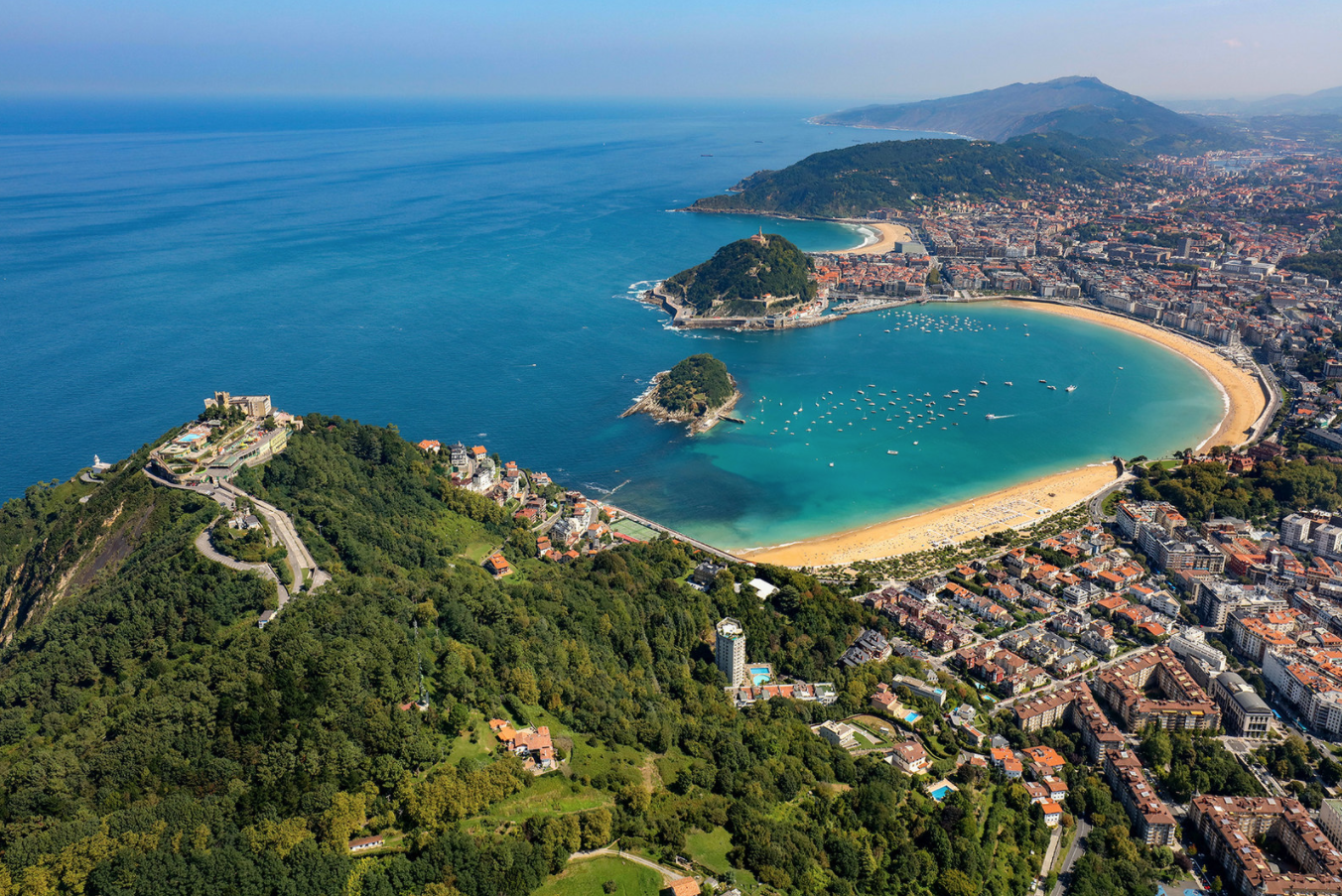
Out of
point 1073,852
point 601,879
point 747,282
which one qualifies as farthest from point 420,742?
point 747,282

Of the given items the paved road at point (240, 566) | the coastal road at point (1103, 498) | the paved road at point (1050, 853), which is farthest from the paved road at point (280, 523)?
the coastal road at point (1103, 498)

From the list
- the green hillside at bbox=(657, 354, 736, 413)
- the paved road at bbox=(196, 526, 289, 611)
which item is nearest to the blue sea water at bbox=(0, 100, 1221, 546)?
the green hillside at bbox=(657, 354, 736, 413)

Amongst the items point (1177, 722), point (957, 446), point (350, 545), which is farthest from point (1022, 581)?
point (350, 545)

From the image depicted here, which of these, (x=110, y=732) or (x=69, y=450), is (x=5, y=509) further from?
(x=110, y=732)

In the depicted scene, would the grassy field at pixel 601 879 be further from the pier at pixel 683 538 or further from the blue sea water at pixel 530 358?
the blue sea water at pixel 530 358

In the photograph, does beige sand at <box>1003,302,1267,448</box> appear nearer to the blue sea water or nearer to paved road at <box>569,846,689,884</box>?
the blue sea water

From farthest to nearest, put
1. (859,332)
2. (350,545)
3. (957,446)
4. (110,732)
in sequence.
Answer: (859,332)
(957,446)
(350,545)
(110,732)

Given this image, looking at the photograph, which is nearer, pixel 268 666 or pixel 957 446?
pixel 268 666
